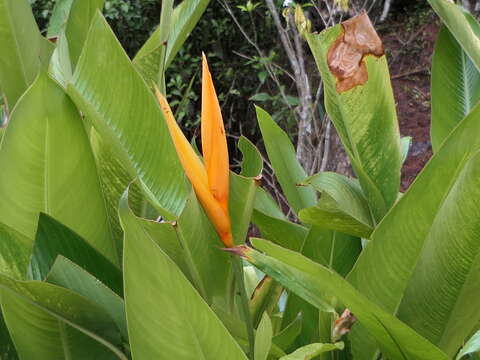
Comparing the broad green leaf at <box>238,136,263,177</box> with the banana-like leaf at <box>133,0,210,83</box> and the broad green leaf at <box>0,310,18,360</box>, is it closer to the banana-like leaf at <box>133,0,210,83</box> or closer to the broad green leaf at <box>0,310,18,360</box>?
the banana-like leaf at <box>133,0,210,83</box>

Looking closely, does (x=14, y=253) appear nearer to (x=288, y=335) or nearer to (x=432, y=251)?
(x=288, y=335)

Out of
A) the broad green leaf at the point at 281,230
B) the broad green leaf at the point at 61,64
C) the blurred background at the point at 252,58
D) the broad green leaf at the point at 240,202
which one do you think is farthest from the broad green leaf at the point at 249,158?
the blurred background at the point at 252,58

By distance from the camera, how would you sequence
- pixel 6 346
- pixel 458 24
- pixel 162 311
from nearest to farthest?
pixel 162 311 → pixel 6 346 → pixel 458 24

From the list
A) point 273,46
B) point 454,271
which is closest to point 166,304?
point 454,271

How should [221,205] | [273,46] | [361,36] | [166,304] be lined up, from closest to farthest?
1. [166,304]
2. [221,205]
3. [361,36]
4. [273,46]

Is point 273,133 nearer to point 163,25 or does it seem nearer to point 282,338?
point 163,25

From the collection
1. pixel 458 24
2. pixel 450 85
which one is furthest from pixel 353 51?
pixel 450 85
